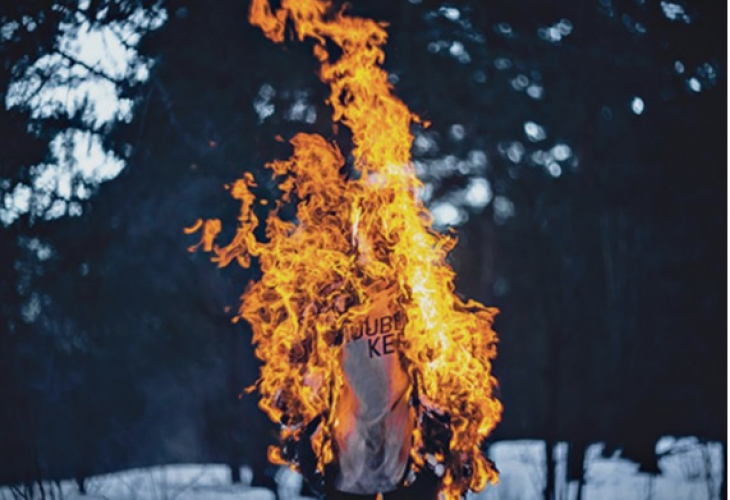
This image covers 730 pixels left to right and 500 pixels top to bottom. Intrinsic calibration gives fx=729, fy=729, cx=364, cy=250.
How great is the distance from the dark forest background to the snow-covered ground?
0.06m

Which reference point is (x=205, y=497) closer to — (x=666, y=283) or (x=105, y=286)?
(x=105, y=286)

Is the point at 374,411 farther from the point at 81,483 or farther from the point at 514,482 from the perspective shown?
Result: the point at 81,483

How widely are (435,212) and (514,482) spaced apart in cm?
126

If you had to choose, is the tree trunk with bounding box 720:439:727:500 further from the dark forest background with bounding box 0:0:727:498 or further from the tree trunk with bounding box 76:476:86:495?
the tree trunk with bounding box 76:476:86:495

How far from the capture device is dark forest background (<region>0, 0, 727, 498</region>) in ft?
10.8

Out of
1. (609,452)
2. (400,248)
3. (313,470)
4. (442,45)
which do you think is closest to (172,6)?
(442,45)

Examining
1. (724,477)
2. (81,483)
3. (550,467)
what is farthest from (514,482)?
(81,483)

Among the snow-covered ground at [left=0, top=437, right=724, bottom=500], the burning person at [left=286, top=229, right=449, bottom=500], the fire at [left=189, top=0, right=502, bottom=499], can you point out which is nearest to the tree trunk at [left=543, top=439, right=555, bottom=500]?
the snow-covered ground at [left=0, top=437, right=724, bottom=500]

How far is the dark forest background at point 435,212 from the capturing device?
130 inches

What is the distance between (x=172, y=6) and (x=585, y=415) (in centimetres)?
267

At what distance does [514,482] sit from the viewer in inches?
129

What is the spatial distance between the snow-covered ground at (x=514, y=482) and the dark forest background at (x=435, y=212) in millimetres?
59

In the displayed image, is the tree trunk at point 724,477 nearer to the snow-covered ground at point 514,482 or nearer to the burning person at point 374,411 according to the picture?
the snow-covered ground at point 514,482

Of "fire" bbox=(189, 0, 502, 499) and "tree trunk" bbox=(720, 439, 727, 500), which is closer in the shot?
"fire" bbox=(189, 0, 502, 499)
